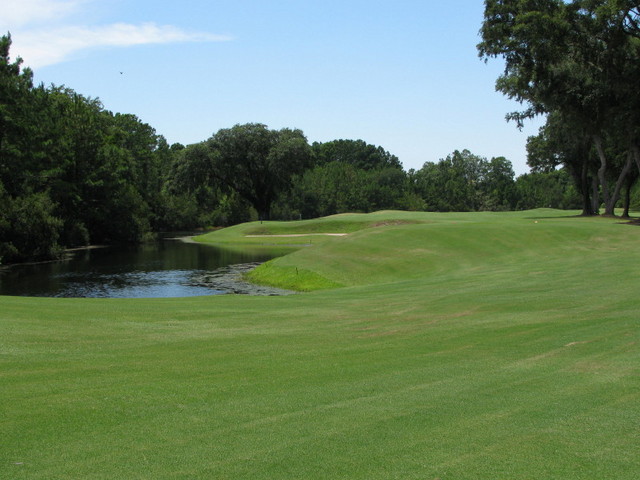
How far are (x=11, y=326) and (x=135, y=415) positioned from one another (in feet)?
20.8

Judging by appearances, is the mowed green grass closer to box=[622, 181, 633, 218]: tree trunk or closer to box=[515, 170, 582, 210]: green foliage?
box=[622, 181, 633, 218]: tree trunk

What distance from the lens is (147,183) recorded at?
112 metres

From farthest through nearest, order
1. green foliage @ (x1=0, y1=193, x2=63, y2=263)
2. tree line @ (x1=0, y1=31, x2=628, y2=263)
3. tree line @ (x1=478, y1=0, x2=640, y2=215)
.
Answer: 1. tree line @ (x1=0, y1=31, x2=628, y2=263)
2. green foliage @ (x1=0, y1=193, x2=63, y2=263)
3. tree line @ (x1=478, y1=0, x2=640, y2=215)

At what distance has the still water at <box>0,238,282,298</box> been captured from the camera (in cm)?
3381

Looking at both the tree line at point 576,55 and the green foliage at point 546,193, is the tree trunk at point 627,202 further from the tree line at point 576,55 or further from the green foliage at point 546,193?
the green foliage at point 546,193

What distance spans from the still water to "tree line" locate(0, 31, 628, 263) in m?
6.10

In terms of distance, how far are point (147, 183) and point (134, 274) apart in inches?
2832

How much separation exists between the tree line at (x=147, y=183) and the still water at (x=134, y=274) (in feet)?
20.0

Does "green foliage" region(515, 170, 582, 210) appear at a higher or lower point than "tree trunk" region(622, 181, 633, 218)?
higher

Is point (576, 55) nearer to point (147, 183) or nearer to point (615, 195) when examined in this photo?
point (615, 195)

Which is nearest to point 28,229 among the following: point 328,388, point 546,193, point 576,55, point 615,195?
point 576,55

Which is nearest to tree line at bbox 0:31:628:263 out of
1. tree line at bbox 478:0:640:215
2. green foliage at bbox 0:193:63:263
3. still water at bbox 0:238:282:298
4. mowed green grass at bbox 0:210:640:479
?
green foliage at bbox 0:193:63:263

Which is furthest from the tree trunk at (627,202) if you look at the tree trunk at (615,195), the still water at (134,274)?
the still water at (134,274)

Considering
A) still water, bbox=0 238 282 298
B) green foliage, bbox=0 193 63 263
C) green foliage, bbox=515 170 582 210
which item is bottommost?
still water, bbox=0 238 282 298
